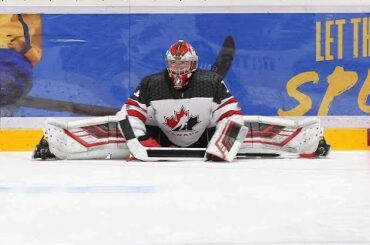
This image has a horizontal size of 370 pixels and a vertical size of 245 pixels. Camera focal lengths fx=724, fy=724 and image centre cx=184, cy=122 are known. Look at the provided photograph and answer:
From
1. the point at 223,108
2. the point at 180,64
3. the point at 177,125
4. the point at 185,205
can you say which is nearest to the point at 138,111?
the point at 177,125

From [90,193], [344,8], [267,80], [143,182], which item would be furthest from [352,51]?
[90,193]

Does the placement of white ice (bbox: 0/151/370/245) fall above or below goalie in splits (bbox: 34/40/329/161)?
below

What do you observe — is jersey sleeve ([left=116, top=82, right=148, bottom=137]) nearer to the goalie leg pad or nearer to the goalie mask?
the goalie mask

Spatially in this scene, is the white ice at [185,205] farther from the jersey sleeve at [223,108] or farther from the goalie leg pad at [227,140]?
the jersey sleeve at [223,108]

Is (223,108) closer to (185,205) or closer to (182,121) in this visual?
Answer: (182,121)

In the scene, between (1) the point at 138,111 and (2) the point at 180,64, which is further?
(1) the point at 138,111

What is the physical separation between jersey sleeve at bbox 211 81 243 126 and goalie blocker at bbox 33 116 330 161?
0.42 feet

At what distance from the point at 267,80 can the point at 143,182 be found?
2831 millimetres

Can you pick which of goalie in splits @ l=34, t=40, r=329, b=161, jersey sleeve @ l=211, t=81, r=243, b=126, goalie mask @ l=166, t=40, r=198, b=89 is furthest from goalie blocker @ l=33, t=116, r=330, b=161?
goalie mask @ l=166, t=40, r=198, b=89

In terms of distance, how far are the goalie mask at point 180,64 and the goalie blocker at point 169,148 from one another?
16.6 inches

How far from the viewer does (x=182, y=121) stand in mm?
4844

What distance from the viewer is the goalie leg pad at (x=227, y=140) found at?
4.51 meters

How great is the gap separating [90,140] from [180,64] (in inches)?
30.9

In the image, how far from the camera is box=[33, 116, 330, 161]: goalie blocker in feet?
15.1
